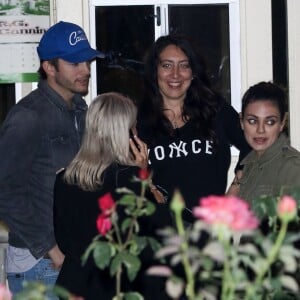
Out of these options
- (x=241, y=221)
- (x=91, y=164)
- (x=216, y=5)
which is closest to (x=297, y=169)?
(x=91, y=164)

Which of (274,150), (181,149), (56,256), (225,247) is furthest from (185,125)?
(225,247)

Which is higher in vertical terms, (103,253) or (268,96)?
(268,96)

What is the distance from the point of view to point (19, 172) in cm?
426

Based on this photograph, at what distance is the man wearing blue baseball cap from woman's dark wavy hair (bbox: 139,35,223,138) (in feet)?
1.26

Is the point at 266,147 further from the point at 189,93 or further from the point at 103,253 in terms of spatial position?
the point at 103,253

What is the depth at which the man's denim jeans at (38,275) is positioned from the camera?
441cm

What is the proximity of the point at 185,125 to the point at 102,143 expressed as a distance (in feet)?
3.26

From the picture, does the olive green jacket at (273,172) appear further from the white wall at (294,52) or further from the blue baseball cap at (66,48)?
the white wall at (294,52)

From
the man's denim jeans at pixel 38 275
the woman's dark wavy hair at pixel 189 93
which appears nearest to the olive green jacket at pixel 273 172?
the woman's dark wavy hair at pixel 189 93

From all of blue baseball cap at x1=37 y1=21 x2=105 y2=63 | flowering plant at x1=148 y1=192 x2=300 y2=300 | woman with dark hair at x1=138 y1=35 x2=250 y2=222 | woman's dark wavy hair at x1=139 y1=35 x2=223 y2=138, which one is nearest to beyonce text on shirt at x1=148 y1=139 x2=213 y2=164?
woman with dark hair at x1=138 y1=35 x2=250 y2=222

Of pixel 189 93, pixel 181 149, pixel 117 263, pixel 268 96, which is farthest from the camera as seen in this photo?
pixel 189 93

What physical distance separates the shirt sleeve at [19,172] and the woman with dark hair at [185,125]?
628mm

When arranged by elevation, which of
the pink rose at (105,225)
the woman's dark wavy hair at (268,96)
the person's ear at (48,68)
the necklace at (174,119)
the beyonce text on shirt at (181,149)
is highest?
the person's ear at (48,68)

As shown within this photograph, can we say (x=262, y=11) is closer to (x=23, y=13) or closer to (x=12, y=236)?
(x=23, y=13)
